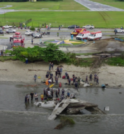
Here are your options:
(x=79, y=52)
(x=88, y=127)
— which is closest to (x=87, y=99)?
(x=88, y=127)

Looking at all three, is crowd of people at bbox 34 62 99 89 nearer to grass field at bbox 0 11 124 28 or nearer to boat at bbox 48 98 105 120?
boat at bbox 48 98 105 120

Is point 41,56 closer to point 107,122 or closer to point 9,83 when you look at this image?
point 9,83

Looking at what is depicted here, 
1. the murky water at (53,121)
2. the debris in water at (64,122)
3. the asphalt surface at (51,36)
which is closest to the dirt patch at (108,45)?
the asphalt surface at (51,36)

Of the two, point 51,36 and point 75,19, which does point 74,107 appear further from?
point 75,19

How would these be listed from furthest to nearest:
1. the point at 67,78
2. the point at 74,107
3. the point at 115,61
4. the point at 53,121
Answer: the point at 115,61 < the point at 67,78 < the point at 74,107 < the point at 53,121

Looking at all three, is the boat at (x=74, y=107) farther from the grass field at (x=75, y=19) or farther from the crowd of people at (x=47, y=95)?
the grass field at (x=75, y=19)

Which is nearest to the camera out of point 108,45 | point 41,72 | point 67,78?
point 67,78

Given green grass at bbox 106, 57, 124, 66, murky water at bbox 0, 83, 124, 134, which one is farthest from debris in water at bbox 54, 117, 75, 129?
green grass at bbox 106, 57, 124, 66

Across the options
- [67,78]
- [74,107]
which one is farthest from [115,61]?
[74,107]
